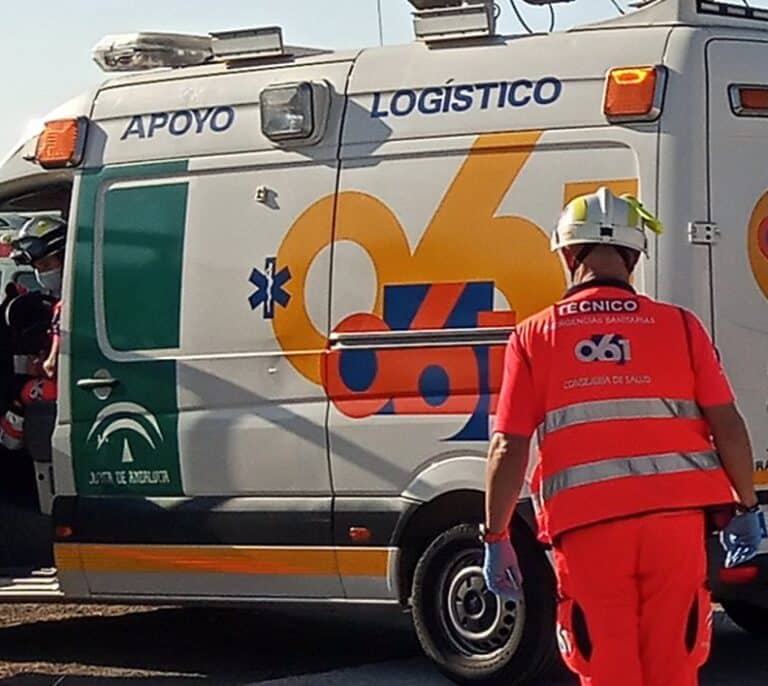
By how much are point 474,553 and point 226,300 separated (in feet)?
4.94

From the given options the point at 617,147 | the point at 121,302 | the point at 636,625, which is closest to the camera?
the point at 636,625

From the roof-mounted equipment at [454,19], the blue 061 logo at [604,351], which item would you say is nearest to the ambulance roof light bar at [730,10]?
the roof-mounted equipment at [454,19]

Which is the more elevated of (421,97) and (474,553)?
(421,97)

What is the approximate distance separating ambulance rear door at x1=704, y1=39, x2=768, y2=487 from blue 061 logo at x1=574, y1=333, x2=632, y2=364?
2.25 meters

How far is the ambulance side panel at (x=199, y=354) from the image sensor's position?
25.7ft

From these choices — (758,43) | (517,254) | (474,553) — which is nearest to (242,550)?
(474,553)

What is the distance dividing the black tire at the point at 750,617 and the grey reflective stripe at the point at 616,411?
408 cm

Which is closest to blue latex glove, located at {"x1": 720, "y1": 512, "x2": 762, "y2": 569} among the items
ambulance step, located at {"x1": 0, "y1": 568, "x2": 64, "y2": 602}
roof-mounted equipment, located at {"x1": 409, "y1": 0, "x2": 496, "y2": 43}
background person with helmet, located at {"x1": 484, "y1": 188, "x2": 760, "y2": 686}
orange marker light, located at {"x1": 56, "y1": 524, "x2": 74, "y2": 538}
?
background person with helmet, located at {"x1": 484, "y1": 188, "x2": 760, "y2": 686}

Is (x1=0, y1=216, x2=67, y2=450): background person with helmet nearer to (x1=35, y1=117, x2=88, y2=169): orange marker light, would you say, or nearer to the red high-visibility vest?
(x1=35, y1=117, x2=88, y2=169): orange marker light

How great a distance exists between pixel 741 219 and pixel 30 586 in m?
3.62

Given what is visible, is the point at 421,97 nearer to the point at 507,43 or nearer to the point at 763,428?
the point at 507,43

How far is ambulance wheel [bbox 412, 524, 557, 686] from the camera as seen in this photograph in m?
7.36

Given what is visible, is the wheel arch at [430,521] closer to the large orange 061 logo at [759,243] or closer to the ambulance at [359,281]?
the ambulance at [359,281]

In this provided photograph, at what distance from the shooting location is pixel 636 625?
4.81 m
